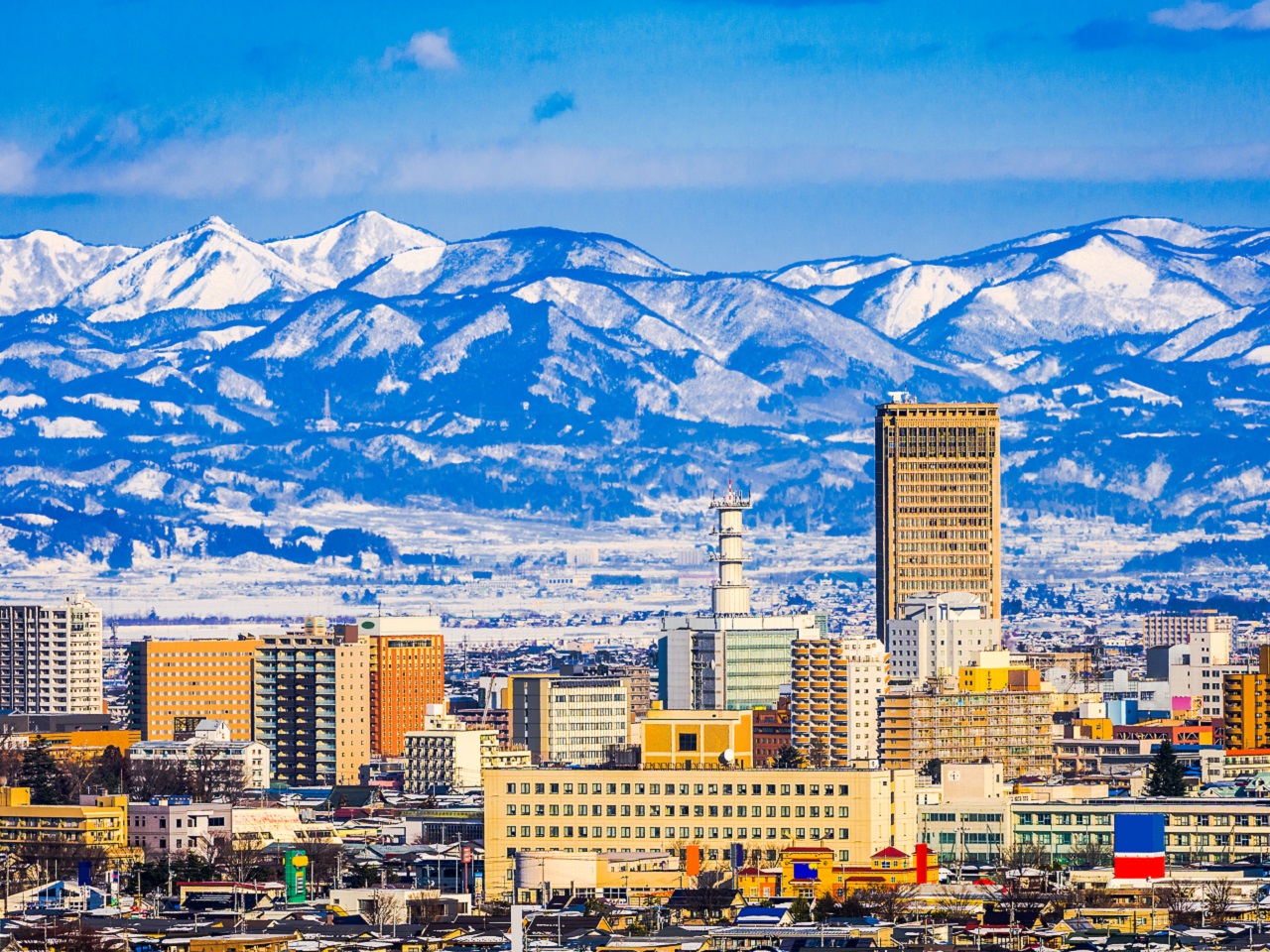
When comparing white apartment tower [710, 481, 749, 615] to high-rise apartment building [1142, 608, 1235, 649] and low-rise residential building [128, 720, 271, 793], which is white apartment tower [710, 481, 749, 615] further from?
high-rise apartment building [1142, 608, 1235, 649]

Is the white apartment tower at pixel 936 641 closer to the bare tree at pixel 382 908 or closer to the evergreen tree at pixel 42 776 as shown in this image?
the evergreen tree at pixel 42 776

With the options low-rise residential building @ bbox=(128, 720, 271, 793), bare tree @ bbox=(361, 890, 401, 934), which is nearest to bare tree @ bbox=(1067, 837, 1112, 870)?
bare tree @ bbox=(361, 890, 401, 934)

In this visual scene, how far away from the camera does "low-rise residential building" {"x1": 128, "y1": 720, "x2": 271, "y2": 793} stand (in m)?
96.3

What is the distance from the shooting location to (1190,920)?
176 feet

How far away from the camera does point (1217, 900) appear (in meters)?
56.5

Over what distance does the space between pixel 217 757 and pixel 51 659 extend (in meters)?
39.4

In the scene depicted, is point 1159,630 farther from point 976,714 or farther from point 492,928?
point 492,928

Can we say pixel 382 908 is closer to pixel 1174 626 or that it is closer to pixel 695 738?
pixel 695 738

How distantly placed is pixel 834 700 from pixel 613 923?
50.1 meters

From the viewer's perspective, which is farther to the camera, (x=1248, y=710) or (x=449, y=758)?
(x=1248, y=710)

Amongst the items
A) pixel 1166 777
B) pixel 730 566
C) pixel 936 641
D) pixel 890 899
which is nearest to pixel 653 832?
pixel 890 899

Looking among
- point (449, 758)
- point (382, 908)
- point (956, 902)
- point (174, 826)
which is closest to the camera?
point (956, 902)

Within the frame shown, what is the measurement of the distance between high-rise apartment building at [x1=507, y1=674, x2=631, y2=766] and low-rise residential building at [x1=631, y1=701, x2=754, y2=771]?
29.6 meters

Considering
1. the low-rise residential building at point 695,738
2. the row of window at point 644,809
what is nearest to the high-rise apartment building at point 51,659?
the low-rise residential building at point 695,738
